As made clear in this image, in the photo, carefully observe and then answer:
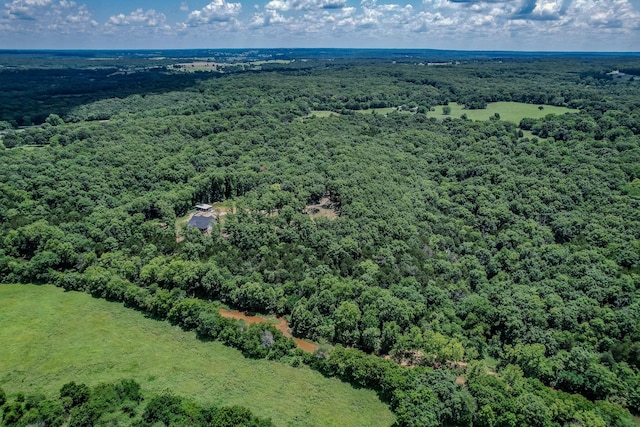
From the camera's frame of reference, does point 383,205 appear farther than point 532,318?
Yes

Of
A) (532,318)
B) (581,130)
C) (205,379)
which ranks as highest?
(581,130)

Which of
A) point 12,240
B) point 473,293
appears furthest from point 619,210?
point 12,240

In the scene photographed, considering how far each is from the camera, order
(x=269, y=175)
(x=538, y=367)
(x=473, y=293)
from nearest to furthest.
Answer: (x=538, y=367) → (x=473, y=293) → (x=269, y=175)

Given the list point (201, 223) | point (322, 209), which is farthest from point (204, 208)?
point (322, 209)

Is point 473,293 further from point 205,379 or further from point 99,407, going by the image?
point 99,407

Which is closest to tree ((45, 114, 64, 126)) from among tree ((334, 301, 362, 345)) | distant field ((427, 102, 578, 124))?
distant field ((427, 102, 578, 124))

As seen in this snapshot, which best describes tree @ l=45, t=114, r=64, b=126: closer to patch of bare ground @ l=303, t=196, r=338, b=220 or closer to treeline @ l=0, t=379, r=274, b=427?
patch of bare ground @ l=303, t=196, r=338, b=220
